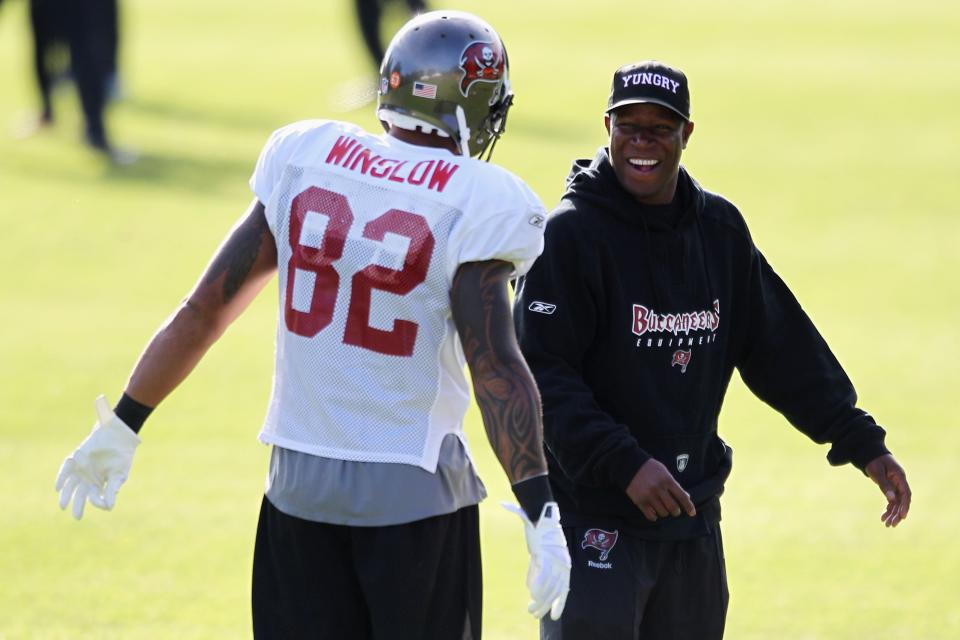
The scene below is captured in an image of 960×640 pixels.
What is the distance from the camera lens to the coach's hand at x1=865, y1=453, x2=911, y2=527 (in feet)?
15.4

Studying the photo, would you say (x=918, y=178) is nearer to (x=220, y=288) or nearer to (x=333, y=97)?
(x=333, y=97)

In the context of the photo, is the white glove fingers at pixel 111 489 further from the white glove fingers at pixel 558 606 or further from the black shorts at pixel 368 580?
the white glove fingers at pixel 558 606

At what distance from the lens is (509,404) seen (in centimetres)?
372

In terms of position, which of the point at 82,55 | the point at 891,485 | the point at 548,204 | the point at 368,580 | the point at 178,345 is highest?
the point at 82,55

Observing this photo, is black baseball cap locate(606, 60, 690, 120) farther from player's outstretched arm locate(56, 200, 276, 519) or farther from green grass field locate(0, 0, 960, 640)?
green grass field locate(0, 0, 960, 640)

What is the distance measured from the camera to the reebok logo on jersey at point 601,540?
14.6 ft

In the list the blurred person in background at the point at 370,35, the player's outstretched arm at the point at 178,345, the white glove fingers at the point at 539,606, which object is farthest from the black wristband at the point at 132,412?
the blurred person in background at the point at 370,35

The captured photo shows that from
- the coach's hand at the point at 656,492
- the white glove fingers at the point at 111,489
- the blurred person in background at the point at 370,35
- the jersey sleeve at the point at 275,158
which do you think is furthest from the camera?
the blurred person in background at the point at 370,35

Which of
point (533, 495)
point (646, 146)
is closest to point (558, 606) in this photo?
point (533, 495)

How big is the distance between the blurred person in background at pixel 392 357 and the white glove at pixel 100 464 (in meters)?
0.01

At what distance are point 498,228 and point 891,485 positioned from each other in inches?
65.3

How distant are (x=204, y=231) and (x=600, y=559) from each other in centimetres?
1030

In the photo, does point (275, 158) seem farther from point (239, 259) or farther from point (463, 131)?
point (463, 131)

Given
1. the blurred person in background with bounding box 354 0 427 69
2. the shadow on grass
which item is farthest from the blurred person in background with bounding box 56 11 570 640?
the blurred person in background with bounding box 354 0 427 69
